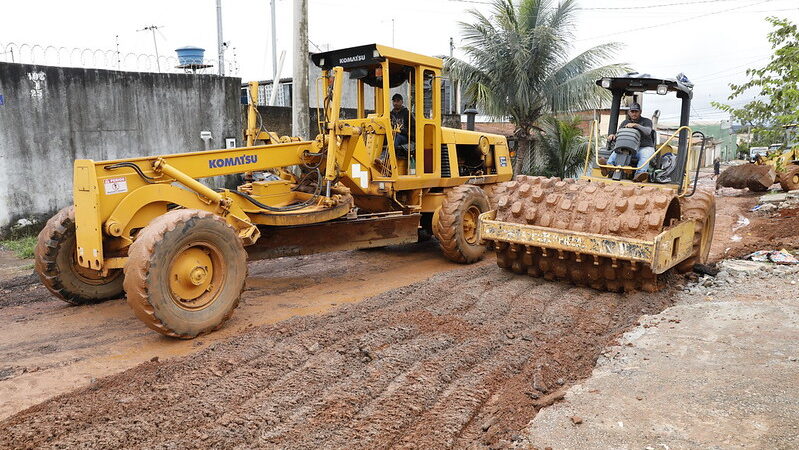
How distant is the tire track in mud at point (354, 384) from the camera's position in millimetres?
3684

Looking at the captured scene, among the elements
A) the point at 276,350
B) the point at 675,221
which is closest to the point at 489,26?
the point at 675,221

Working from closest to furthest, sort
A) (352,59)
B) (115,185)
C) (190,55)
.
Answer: (115,185) < (352,59) < (190,55)

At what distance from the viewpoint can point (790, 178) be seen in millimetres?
18953

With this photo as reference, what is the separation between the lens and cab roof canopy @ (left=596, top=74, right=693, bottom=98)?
7730mm

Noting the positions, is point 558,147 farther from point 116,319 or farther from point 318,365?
point 318,365

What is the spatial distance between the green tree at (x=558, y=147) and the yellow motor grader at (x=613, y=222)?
31.6 ft

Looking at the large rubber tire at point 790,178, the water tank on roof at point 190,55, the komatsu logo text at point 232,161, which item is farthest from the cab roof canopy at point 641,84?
the large rubber tire at point 790,178

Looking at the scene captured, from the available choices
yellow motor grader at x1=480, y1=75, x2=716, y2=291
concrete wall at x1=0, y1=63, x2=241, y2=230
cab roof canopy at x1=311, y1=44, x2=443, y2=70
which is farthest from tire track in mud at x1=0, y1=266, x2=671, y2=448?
concrete wall at x1=0, y1=63, x2=241, y2=230

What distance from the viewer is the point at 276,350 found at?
194 inches

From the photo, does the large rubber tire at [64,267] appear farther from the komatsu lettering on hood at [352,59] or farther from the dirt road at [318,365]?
the komatsu lettering on hood at [352,59]

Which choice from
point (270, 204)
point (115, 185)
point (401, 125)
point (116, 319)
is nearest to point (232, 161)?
point (270, 204)

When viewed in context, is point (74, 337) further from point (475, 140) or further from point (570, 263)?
point (475, 140)

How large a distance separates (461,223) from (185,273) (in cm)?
422

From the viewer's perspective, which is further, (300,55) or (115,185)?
(300,55)
